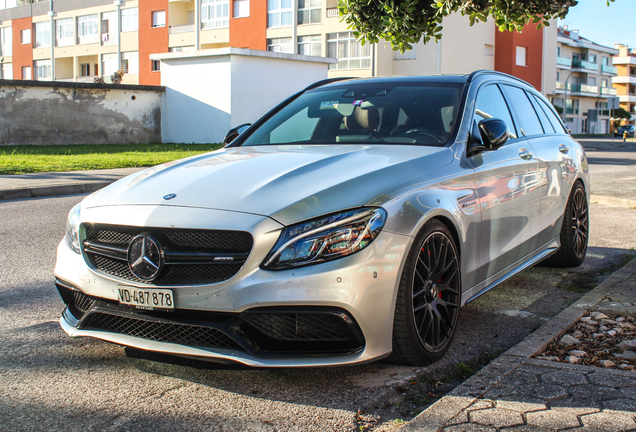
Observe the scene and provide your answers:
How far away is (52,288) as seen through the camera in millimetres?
4832

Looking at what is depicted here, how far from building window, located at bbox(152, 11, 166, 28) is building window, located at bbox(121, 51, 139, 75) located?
299cm

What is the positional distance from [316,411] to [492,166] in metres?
2.05

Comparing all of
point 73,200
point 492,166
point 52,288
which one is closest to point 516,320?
point 492,166

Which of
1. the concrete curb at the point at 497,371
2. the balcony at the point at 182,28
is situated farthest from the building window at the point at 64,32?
the concrete curb at the point at 497,371

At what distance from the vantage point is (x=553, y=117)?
589cm

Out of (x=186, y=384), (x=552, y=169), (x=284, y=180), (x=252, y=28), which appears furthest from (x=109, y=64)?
(x=186, y=384)

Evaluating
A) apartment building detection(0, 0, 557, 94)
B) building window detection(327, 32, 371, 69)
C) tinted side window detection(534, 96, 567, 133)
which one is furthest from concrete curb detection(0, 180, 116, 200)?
building window detection(327, 32, 371, 69)

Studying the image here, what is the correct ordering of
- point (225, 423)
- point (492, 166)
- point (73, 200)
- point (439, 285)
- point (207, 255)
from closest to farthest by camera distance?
point (225, 423) < point (207, 255) < point (439, 285) < point (492, 166) < point (73, 200)

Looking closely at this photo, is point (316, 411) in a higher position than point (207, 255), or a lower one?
lower

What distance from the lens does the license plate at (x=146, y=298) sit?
2.84 metres

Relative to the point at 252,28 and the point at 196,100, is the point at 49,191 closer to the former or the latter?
the point at 196,100

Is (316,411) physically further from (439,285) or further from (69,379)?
(69,379)

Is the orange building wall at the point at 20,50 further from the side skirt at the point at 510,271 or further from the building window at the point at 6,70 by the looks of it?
the side skirt at the point at 510,271

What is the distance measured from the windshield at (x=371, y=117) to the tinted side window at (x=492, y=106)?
0.18 meters
